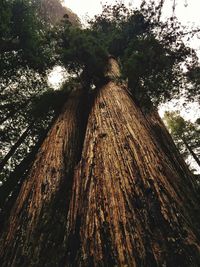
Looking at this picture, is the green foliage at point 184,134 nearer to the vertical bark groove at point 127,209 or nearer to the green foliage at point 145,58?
the green foliage at point 145,58

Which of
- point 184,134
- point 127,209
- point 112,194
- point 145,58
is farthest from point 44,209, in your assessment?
point 184,134

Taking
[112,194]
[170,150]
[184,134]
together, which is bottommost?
[112,194]

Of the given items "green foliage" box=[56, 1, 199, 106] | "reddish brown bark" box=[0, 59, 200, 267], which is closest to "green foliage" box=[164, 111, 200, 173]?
"green foliage" box=[56, 1, 199, 106]

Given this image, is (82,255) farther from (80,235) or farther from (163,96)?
(163,96)

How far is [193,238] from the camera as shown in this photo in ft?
7.38

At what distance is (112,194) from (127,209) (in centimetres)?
32

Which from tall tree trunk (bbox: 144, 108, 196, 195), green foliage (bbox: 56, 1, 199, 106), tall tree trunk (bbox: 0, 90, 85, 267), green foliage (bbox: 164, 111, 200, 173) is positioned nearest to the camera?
tall tree trunk (bbox: 0, 90, 85, 267)

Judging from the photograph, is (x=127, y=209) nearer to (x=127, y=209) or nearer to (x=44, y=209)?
(x=127, y=209)

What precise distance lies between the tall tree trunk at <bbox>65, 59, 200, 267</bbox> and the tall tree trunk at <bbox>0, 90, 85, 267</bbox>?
0.43 m

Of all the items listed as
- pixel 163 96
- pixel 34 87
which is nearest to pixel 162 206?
pixel 163 96

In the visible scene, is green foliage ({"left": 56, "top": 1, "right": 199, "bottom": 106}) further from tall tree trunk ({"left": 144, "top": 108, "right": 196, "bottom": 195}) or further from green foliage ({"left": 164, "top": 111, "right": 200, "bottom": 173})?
green foliage ({"left": 164, "top": 111, "right": 200, "bottom": 173})

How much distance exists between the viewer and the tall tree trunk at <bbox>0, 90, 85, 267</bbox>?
2875 mm

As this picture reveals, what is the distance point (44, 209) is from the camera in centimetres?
351

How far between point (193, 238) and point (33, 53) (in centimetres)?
816
